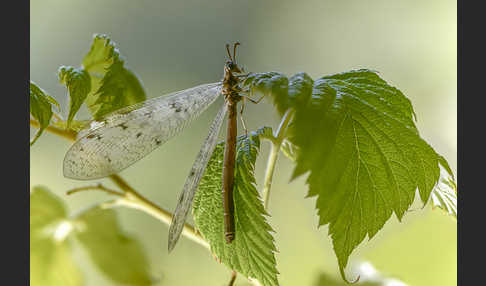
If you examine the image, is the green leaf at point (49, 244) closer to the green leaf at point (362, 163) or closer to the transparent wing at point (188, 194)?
the transparent wing at point (188, 194)

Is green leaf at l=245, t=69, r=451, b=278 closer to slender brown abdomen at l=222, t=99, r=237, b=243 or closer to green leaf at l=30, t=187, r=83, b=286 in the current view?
slender brown abdomen at l=222, t=99, r=237, b=243

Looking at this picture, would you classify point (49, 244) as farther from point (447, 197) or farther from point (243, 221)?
point (447, 197)

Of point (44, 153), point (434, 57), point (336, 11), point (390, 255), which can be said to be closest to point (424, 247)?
point (390, 255)

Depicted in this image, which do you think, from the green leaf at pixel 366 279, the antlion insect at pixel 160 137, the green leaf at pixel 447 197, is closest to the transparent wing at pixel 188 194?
the antlion insect at pixel 160 137

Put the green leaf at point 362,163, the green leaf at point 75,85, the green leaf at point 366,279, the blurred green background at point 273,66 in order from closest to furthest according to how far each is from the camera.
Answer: the green leaf at point 362,163 → the green leaf at point 75,85 → the green leaf at point 366,279 → the blurred green background at point 273,66

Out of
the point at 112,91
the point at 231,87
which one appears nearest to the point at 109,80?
the point at 112,91

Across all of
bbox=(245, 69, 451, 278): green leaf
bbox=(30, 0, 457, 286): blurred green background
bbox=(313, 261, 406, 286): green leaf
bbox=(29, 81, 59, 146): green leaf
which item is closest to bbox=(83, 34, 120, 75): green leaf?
bbox=(29, 81, 59, 146): green leaf

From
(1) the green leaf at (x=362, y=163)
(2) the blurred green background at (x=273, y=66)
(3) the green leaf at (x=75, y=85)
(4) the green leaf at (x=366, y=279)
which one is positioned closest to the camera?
(1) the green leaf at (x=362, y=163)
